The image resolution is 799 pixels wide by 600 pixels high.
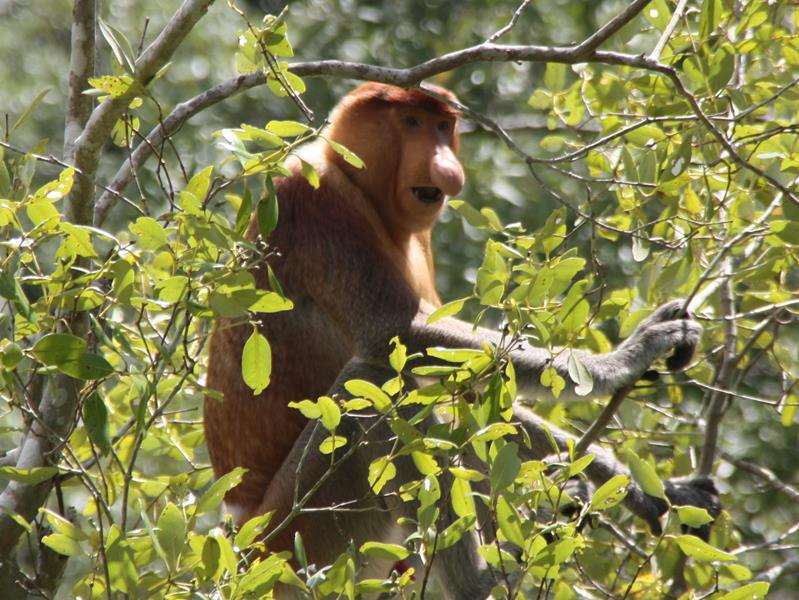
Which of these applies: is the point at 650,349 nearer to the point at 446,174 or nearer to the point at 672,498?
the point at 672,498

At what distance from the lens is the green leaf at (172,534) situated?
1.94 meters

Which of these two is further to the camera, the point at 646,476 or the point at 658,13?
the point at 658,13

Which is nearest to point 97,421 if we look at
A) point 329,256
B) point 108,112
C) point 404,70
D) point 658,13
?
point 108,112

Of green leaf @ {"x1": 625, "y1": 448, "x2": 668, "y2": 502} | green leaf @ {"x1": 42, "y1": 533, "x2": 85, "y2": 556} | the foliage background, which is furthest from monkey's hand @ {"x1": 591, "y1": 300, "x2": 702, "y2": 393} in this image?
green leaf @ {"x1": 42, "y1": 533, "x2": 85, "y2": 556}

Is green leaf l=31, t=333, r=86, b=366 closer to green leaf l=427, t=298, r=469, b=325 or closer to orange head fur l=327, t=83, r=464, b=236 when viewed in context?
green leaf l=427, t=298, r=469, b=325

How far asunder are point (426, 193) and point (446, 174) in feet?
0.49

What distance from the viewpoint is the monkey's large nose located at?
390 centimetres

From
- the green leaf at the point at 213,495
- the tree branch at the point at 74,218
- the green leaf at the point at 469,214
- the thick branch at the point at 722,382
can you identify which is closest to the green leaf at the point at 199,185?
the tree branch at the point at 74,218

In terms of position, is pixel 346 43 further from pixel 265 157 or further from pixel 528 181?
pixel 265 157

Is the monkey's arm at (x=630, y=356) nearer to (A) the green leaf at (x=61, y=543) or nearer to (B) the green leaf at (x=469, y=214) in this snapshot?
(B) the green leaf at (x=469, y=214)

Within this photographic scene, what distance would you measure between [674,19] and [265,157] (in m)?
1.12

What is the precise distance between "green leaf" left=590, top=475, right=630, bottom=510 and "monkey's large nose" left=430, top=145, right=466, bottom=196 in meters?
1.87

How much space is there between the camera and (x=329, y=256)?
389 centimetres

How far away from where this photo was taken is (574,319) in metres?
2.36
